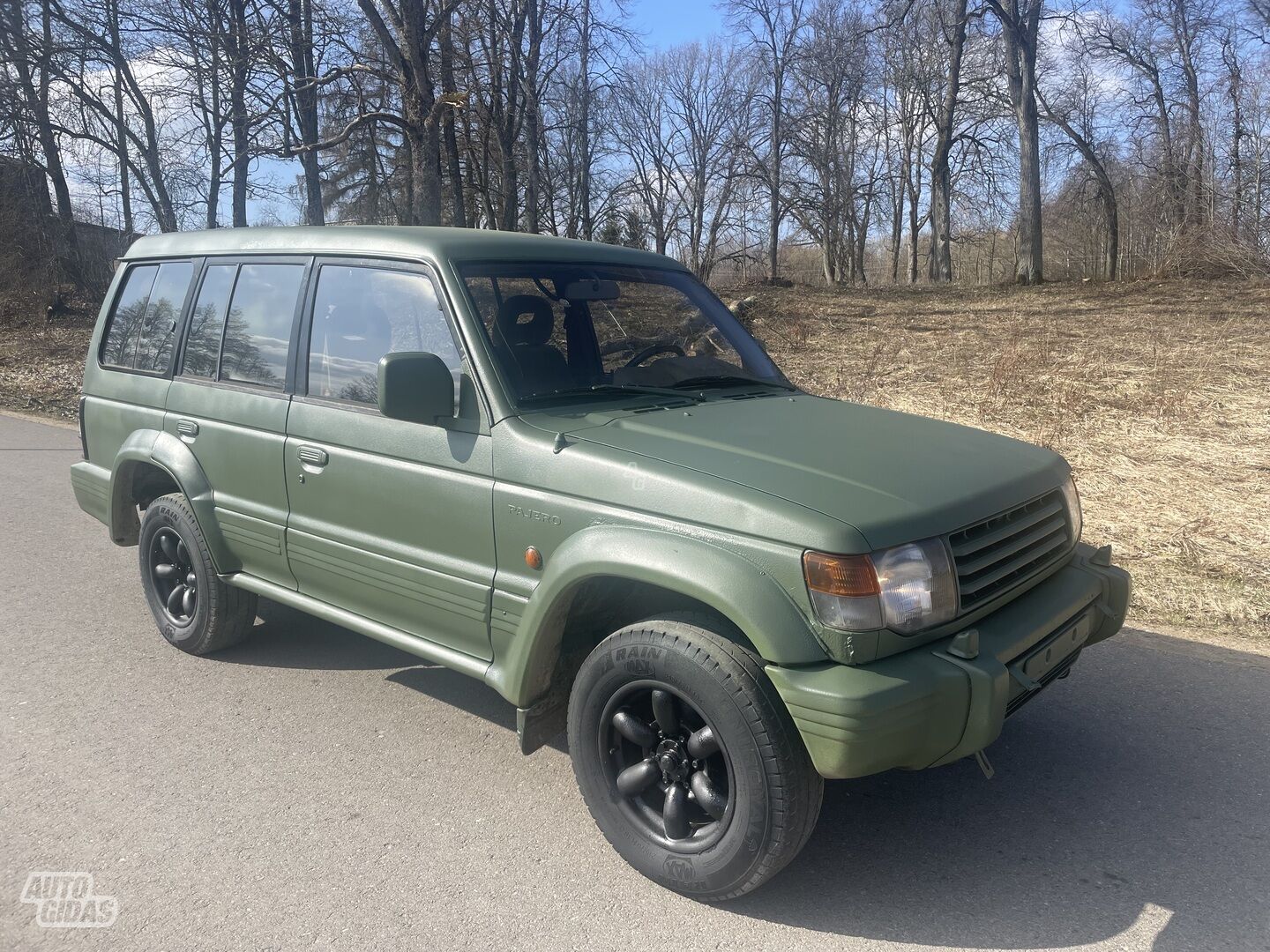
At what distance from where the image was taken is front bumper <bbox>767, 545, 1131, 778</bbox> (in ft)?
8.57

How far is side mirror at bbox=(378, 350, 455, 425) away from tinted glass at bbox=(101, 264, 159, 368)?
2.57 meters

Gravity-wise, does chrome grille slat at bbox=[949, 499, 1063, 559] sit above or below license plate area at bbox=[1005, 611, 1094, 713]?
above

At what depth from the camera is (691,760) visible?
120 inches

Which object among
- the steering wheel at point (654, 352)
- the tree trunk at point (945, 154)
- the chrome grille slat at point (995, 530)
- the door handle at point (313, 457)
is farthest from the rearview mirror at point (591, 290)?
the tree trunk at point (945, 154)

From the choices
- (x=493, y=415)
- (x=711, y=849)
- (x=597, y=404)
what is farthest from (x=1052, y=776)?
(x=493, y=415)

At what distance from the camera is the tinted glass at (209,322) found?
4.69 m

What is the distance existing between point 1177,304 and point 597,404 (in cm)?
1536

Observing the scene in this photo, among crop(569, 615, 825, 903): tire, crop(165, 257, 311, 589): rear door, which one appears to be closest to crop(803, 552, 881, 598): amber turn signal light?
crop(569, 615, 825, 903): tire

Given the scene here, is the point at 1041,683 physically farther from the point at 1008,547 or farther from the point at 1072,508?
the point at 1072,508

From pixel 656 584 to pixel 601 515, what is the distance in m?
0.29

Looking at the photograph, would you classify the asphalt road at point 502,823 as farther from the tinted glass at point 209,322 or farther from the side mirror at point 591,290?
the side mirror at point 591,290

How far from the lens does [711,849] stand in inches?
115

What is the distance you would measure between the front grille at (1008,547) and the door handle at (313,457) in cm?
245

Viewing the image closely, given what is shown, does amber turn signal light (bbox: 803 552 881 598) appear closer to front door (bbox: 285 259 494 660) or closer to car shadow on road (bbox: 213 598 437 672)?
front door (bbox: 285 259 494 660)
